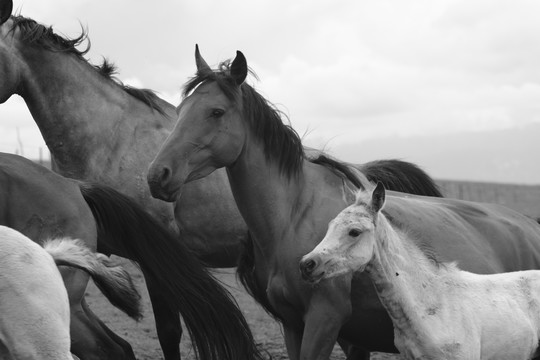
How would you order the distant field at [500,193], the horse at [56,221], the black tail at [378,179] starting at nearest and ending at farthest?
the horse at [56,221] → the black tail at [378,179] → the distant field at [500,193]

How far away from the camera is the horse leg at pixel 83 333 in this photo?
5246mm

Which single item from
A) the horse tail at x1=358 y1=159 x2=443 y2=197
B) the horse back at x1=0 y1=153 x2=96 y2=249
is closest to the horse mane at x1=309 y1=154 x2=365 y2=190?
the horse tail at x1=358 y1=159 x2=443 y2=197

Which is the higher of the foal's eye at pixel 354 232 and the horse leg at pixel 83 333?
the foal's eye at pixel 354 232

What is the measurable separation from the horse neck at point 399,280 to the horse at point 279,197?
0.27 m

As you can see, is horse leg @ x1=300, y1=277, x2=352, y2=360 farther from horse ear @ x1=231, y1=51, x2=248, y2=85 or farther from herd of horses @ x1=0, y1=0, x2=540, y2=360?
horse ear @ x1=231, y1=51, x2=248, y2=85

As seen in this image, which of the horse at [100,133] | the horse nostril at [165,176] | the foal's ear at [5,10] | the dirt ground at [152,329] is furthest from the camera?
the dirt ground at [152,329]

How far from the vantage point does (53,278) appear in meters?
4.21

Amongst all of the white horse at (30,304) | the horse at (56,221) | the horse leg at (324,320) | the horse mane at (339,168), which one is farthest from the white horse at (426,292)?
the white horse at (30,304)

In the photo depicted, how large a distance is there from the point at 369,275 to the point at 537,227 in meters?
2.17

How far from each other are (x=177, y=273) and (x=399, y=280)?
1448mm

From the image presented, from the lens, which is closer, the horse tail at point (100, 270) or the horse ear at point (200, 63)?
the horse tail at point (100, 270)

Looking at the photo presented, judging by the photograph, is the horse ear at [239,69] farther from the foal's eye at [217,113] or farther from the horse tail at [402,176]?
the horse tail at [402,176]

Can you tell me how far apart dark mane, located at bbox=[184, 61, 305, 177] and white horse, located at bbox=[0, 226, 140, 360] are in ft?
6.52

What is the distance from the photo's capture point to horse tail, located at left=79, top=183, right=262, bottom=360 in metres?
5.88
